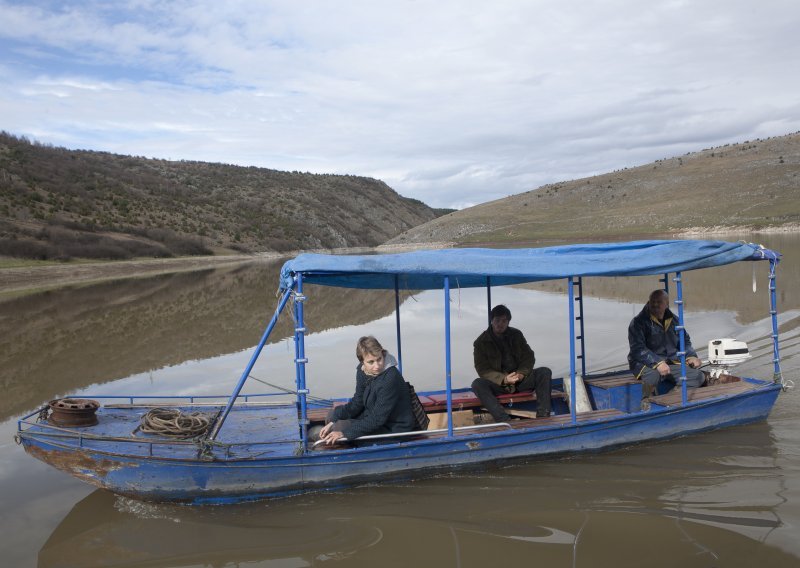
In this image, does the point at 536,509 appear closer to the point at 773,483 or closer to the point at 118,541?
the point at 773,483

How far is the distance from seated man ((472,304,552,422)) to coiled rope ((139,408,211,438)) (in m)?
3.47

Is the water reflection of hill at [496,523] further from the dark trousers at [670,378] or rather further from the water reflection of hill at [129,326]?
the water reflection of hill at [129,326]

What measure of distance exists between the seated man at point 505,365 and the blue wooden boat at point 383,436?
25 cm

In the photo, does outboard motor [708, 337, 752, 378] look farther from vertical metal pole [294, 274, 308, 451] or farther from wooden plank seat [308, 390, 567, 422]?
vertical metal pole [294, 274, 308, 451]

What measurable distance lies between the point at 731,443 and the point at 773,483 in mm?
1353

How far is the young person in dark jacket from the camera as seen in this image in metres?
7.00

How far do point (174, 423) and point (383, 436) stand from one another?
249 centimetres

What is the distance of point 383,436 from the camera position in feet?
23.5

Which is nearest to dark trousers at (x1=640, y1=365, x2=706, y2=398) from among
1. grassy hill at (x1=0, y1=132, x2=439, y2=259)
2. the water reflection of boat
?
the water reflection of boat

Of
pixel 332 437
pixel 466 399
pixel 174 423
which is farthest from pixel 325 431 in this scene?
pixel 466 399

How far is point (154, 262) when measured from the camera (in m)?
45.5

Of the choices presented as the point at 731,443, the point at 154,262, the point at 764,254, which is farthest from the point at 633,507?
the point at 154,262

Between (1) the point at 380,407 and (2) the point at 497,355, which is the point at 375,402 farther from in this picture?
(2) the point at 497,355

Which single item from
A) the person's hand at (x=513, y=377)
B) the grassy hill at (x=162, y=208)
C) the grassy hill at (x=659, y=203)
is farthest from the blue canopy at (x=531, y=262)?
the grassy hill at (x=659, y=203)
